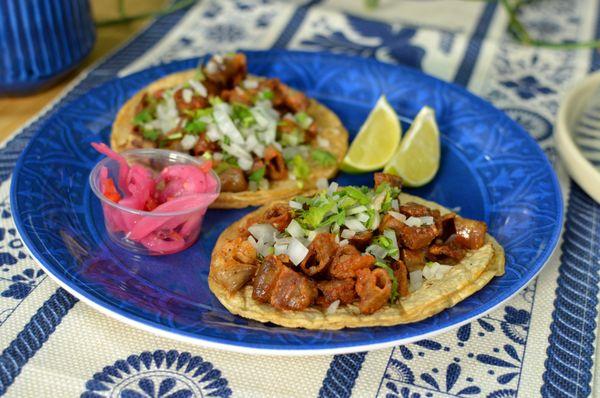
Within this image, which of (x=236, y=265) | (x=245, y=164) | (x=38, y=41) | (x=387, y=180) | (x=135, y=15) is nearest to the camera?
(x=236, y=265)

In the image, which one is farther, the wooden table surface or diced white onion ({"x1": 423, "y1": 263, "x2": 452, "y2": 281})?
the wooden table surface

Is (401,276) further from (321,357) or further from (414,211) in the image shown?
(321,357)

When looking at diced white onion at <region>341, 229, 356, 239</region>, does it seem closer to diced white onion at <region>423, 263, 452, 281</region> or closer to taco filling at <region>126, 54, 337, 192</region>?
diced white onion at <region>423, 263, 452, 281</region>

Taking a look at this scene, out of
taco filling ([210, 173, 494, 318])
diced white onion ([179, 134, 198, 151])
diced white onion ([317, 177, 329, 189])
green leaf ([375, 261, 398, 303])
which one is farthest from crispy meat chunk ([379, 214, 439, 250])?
diced white onion ([179, 134, 198, 151])

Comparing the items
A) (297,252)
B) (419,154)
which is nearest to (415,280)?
(297,252)

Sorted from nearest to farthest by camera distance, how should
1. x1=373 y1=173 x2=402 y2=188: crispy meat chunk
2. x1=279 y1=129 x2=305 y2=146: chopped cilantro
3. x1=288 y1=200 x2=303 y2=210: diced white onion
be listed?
x1=288 y1=200 x2=303 y2=210: diced white onion
x1=373 y1=173 x2=402 y2=188: crispy meat chunk
x1=279 y1=129 x2=305 y2=146: chopped cilantro

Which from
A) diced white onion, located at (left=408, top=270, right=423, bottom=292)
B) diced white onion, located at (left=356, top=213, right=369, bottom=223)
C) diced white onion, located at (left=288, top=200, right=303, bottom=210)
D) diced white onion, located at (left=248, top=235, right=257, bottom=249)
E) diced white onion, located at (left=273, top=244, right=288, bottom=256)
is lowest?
diced white onion, located at (left=408, top=270, right=423, bottom=292)

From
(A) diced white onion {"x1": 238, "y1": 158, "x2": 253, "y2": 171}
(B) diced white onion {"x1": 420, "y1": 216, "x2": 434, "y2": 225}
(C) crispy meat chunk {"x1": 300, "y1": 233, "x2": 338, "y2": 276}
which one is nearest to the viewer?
(C) crispy meat chunk {"x1": 300, "y1": 233, "x2": 338, "y2": 276}
